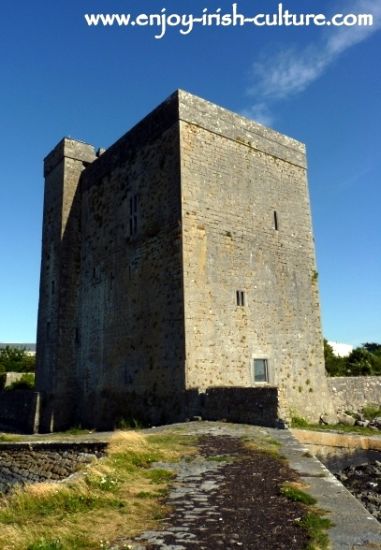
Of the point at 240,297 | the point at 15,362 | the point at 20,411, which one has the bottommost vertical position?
the point at 20,411

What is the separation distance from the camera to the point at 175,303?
53.0 feet

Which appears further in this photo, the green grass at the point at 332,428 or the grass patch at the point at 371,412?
the grass patch at the point at 371,412

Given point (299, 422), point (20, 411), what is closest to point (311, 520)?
point (299, 422)

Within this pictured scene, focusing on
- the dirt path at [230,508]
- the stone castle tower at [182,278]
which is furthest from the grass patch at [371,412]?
the dirt path at [230,508]

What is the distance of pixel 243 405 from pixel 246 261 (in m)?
6.29

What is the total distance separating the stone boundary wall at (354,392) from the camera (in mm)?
19781

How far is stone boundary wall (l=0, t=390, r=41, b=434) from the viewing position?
841 inches

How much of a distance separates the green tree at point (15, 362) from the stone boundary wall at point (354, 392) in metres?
24.3

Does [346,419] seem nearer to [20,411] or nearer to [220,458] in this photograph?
[220,458]

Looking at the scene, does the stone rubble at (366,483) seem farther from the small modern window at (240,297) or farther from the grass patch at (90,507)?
the small modern window at (240,297)

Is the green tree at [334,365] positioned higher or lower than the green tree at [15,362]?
lower

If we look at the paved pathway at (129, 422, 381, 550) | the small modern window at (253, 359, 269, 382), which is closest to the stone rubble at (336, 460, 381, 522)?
the paved pathway at (129, 422, 381, 550)

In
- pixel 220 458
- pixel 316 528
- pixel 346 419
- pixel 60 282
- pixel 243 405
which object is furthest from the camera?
pixel 60 282

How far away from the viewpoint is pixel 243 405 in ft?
43.7
